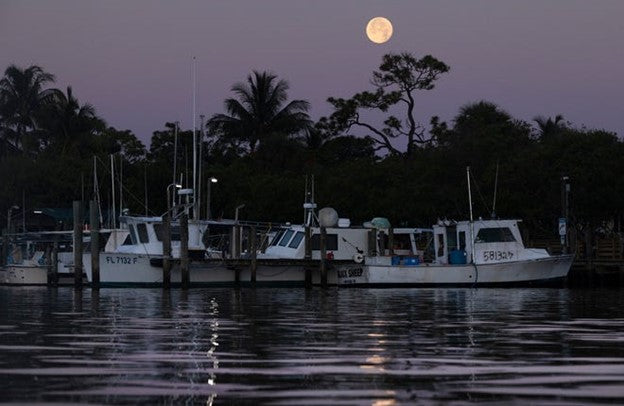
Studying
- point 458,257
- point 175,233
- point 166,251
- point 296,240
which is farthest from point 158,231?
point 458,257

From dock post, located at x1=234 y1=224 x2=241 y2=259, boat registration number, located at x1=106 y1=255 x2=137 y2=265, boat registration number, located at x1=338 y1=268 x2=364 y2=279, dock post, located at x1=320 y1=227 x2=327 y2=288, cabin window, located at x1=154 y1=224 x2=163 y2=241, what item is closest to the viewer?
dock post, located at x1=320 y1=227 x2=327 y2=288

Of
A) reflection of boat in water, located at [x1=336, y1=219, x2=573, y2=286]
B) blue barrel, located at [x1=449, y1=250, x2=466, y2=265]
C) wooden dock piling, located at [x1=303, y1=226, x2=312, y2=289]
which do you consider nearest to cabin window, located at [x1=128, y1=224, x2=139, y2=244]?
wooden dock piling, located at [x1=303, y1=226, x2=312, y2=289]

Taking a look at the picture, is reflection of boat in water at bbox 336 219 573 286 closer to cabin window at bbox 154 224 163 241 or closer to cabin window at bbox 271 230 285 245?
cabin window at bbox 271 230 285 245

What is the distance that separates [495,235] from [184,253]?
12.4 meters

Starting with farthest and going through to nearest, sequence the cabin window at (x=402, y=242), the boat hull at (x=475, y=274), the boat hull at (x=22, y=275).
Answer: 1. the cabin window at (x=402, y=242)
2. the boat hull at (x=22, y=275)
3. the boat hull at (x=475, y=274)

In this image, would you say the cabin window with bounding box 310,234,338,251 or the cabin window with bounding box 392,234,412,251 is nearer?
the cabin window with bounding box 310,234,338,251

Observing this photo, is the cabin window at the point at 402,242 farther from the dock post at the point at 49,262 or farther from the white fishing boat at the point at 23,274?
the white fishing boat at the point at 23,274

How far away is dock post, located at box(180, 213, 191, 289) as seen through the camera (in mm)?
51741

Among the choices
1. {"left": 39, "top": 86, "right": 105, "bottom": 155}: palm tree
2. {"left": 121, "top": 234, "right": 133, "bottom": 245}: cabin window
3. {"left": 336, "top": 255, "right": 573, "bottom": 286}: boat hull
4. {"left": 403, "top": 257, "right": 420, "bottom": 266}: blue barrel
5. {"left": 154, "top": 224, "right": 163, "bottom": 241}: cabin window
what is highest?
{"left": 39, "top": 86, "right": 105, "bottom": 155}: palm tree

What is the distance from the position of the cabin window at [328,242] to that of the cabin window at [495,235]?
6.65 m

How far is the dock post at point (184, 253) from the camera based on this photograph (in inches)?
2037

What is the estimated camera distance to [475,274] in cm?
5316

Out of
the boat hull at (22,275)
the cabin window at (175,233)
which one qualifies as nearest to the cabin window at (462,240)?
the cabin window at (175,233)

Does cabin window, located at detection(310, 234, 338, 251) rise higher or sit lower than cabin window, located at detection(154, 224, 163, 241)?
lower
